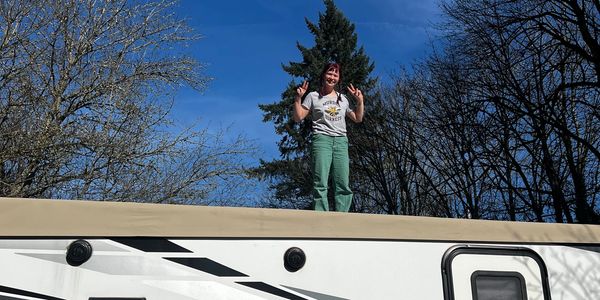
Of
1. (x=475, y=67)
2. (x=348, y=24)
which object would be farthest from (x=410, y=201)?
(x=348, y=24)

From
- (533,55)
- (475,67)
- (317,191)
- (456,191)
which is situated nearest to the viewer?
(317,191)

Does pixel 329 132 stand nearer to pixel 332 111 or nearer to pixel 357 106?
pixel 332 111

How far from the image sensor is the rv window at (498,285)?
328 cm

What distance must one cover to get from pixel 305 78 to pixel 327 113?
74.6 ft

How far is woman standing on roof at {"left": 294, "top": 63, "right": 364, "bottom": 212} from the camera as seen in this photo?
4.82m

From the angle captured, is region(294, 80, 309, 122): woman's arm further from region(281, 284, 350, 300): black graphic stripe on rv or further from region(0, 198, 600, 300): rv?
region(281, 284, 350, 300): black graphic stripe on rv

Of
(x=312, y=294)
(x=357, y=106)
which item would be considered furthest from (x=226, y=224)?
(x=357, y=106)

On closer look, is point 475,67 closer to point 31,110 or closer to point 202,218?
point 31,110

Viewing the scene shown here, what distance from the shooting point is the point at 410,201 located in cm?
2241

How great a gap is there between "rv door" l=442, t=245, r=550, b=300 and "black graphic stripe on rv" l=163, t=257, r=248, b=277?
125 cm

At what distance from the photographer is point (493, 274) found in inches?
131

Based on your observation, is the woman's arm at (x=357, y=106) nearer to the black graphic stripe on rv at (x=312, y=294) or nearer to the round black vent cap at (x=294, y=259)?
the round black vent cap at (x=294, y=259)

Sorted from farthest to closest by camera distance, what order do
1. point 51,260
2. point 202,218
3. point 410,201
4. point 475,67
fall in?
point 410,201, point 475,67, point 202,218, point 51,260

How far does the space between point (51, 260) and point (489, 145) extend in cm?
1559
